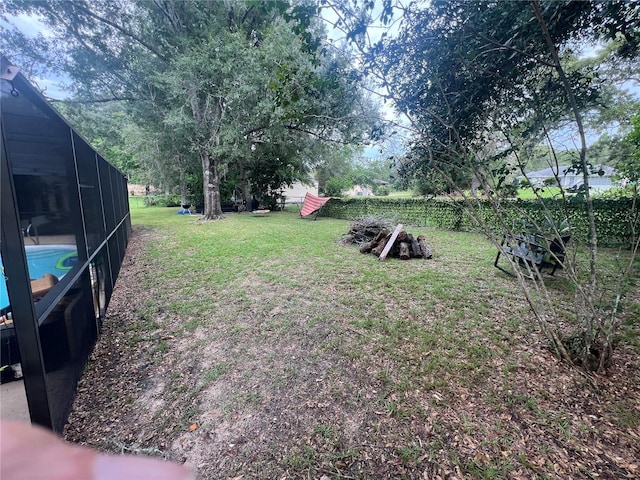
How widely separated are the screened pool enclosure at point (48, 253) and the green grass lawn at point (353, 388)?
13.6 inches

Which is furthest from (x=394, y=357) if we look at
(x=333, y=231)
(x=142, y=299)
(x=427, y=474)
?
(x=333, y=231)

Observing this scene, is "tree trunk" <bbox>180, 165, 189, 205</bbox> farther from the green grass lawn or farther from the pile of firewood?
the green grass lawn

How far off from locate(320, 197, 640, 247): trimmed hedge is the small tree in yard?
25cm

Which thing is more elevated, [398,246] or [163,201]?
[163,201]

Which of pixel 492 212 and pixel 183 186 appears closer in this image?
pixel 492 212

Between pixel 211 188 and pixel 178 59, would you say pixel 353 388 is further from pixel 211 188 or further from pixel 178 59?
pixel 211 188

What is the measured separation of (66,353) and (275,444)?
1512 mm

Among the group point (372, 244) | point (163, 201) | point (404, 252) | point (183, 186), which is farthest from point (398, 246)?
point (163, 201)

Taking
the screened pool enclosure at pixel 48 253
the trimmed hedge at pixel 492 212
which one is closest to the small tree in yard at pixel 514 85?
the trimmed hedge at pixel 492 212

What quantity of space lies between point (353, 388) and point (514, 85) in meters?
2.77

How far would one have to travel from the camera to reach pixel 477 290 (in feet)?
12.5

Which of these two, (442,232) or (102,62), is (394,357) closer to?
(442,232)

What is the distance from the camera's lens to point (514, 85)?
2.32m

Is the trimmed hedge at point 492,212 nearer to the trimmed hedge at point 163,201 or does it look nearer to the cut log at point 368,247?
the cut log at point 368,247
